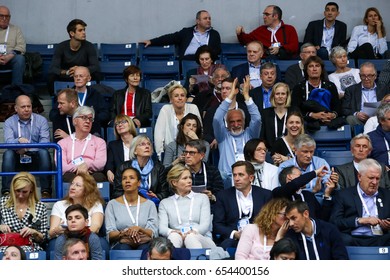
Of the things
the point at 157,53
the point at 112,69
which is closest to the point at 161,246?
the point at 112,69

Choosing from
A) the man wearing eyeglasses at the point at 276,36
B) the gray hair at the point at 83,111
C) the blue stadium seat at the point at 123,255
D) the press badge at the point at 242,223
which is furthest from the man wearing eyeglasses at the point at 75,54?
the blue stadium seat at the point at 123,255

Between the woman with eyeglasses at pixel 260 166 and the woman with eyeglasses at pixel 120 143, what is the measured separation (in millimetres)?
1321

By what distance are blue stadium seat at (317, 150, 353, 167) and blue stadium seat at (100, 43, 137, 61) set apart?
3.89 metres

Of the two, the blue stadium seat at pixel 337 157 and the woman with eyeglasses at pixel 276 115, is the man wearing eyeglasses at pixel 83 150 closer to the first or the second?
the woman with eyeglasses at pixel 276 115

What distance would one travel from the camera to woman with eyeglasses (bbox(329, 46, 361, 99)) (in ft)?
46.9

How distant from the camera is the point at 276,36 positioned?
15469mm

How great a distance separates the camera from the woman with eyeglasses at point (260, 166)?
11.8m

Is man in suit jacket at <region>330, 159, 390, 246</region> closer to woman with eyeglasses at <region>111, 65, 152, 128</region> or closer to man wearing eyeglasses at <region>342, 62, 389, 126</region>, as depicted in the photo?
man wearing eyeglasses at <region>342, 62, 389, 126</region>

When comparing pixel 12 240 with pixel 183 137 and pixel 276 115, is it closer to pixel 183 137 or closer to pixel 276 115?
pixel 183 137

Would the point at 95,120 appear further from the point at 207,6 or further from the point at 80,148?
the point at 207,6

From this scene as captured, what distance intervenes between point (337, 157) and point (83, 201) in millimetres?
2901

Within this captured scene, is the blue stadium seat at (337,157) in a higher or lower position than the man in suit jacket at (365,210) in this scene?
higher

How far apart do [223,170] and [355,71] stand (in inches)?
111

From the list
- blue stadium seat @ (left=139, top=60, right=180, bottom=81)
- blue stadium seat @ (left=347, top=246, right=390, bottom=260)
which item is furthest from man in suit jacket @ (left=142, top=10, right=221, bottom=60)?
blue stadium seat @ (left=347, top=246, right=390, bottom=260)
